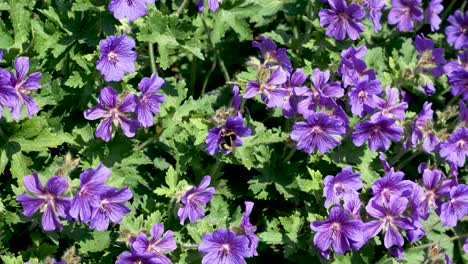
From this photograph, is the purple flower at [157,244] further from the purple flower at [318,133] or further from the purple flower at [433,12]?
the purple flower at [433,12]

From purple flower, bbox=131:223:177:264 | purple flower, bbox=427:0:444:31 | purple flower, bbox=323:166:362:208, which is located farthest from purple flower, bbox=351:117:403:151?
purple flower, bbox=427:0:444:31

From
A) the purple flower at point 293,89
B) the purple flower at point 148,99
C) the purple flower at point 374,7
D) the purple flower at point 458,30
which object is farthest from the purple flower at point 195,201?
the purple flower at point 458,30

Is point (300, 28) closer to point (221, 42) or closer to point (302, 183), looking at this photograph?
point (221, 42)

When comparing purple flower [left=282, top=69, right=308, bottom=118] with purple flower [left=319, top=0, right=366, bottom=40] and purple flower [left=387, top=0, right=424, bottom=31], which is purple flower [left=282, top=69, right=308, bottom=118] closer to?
purple flower [left=319, top=0, right=366, bottom=40]

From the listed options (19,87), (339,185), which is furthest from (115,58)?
(339,185)

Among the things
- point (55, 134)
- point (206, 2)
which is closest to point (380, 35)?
point (206, 2)

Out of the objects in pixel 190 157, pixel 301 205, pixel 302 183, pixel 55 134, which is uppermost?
pixel 55 134
